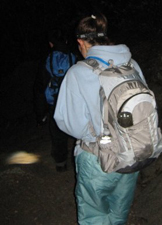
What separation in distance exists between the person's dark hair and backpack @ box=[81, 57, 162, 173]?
0.53 feet

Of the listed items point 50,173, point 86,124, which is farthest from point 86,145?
point 50,173

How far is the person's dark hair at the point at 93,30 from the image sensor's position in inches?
67.6

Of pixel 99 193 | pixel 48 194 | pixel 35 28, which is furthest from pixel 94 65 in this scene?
pixel 35 28

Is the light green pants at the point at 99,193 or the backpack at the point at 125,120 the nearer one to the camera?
the backpack at the point at 125,120

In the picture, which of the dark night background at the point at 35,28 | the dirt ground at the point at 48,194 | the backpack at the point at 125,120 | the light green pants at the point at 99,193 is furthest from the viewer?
the dark night background at the point at 35,28

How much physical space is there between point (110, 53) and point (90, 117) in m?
0.45

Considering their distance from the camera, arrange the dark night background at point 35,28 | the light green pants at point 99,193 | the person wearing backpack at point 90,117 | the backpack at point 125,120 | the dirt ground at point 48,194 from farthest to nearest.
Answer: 1. the dark night background at point 35,28
2. the dirt ground at point 48,194
3. the light green pants at point 99,193
4. the person wearing backpack at point 90,117
5. the backpack at point 125,120

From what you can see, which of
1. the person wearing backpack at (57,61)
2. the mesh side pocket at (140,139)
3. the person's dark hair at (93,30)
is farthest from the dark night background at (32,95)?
the mesh side pocket at (140,139)

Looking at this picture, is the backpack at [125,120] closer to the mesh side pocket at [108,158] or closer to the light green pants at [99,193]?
the mesh side pocket at [108,158]

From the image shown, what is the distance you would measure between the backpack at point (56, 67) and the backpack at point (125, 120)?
49.6 inches

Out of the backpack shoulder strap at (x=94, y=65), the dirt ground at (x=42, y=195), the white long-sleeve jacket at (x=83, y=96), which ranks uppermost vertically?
the backpack shoulder strap at (x=94, y=65)

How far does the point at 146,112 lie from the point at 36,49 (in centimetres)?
995

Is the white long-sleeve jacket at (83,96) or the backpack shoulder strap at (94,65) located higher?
the backpack shoulder strap at (94,65)

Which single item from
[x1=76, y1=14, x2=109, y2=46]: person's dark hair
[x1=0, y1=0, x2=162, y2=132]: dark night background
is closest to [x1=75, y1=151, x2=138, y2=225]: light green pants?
[x1=76, y1=14, x2=109, y2=46]: person's dark hair
